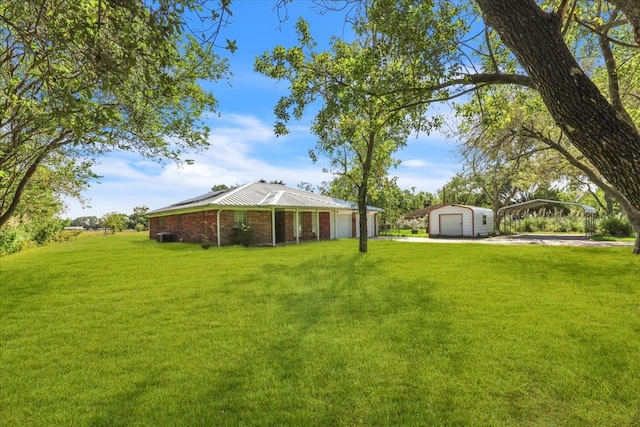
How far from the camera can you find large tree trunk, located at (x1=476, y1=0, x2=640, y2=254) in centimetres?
205

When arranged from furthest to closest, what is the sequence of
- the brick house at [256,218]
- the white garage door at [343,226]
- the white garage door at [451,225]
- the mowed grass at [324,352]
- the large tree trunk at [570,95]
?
the white garage door at [451,225]
the white garage door at [343,226]
the brick house at [256,218]
the mowed grass at [324,352]
the large tree trunk at [570,95]

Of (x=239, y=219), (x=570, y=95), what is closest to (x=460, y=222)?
(x=239, y=219)

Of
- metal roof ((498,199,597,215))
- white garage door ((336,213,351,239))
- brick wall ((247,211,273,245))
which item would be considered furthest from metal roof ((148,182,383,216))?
metal roof ((498,199,597,215))

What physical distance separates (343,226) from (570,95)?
25.0 meters

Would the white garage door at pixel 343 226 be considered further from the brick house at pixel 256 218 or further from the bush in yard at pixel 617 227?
the bush in yard at pixel 617 227

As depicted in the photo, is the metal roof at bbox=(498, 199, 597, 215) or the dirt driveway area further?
the metal roof at bbox=(498, 199, 597, 215)

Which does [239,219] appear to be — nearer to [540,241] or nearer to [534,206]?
[540,241]

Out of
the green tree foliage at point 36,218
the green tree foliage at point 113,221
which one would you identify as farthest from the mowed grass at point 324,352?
the green tree foliage at point 113,221

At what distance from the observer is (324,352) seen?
4332 mm

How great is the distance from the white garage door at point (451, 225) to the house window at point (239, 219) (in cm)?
1695

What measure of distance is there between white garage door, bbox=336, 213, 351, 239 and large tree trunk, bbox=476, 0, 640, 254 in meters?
24.0

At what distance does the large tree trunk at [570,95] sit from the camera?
205 cm

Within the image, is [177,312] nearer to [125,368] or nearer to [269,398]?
[125,368]

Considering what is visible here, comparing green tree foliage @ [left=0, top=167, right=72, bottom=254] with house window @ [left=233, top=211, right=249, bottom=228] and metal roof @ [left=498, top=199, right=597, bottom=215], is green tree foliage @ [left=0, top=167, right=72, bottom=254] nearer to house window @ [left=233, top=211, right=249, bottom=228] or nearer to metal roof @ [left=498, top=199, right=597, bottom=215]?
house window @ [left=233, top=211, right=249, bottom=228]
